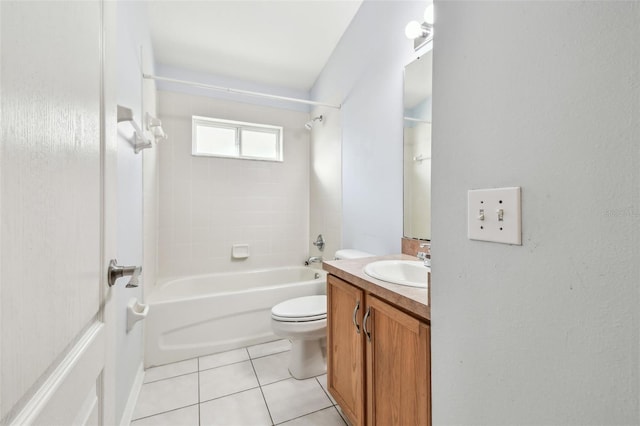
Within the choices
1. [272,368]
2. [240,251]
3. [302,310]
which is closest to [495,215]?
[302,310]

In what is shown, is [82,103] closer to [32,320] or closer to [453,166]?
[32,320]

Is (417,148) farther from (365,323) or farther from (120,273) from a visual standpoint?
(120,273)

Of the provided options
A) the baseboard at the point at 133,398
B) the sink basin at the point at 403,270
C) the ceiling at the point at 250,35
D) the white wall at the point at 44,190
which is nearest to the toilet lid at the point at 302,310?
the sink basin at the point at 403,270

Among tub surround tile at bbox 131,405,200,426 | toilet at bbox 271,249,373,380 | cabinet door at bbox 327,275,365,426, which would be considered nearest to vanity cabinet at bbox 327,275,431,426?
cabinet door at bbox 327,275,365,426

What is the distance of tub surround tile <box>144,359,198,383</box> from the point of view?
176 centimetres

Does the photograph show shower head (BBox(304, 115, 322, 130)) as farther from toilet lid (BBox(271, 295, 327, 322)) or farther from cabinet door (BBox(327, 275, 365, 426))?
cabinet door (BBox(327, 275, 365, 426))

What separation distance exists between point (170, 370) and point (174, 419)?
0.52 meters

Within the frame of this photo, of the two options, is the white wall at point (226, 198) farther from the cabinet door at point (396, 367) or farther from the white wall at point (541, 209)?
the white wall at point (541, 209)

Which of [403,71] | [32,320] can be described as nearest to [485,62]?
[32,320]

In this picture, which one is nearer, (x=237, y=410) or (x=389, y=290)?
(x=389, y=290)

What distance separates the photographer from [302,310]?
1.80 m

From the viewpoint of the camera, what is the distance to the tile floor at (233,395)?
4.57 ft

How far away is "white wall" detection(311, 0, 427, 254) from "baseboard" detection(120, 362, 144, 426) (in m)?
1.73

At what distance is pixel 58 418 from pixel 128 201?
1.28 m
